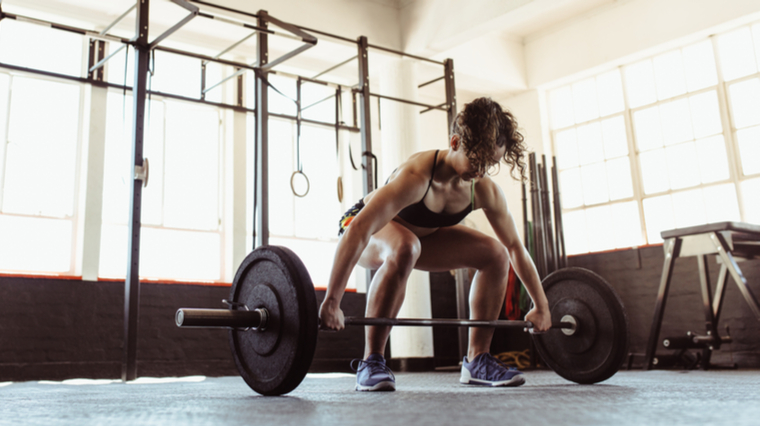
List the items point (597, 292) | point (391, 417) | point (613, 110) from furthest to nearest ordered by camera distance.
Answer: point (613, 110) → point (597, 292) → point (391, 417)

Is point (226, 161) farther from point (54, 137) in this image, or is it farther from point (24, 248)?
point (24, 248)

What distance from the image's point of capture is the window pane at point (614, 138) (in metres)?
6.64

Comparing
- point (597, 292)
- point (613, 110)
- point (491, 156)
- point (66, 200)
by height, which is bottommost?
point (597, 292)

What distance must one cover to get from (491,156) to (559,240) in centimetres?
368

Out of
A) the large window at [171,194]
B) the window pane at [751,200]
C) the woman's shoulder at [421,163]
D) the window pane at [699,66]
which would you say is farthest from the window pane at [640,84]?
the woman's shoulder at [421,163]

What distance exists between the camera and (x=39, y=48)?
537cm

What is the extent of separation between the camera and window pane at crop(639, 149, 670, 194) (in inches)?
247

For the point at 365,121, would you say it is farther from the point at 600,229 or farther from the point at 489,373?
the point at 600,229

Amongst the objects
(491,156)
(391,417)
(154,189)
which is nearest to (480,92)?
(154,189)

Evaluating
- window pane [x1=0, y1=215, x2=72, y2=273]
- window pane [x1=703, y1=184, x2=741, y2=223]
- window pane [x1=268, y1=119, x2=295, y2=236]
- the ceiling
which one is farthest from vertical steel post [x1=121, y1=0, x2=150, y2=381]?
window pane [x1=703, y1=184, x2=741, y2=223]

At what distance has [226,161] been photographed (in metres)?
6.10

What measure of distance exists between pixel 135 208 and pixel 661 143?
4.98 metres

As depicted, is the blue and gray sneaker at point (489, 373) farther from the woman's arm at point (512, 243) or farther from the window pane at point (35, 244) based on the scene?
the window pane at point (35, 244)

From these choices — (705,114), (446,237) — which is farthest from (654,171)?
(446,237)
